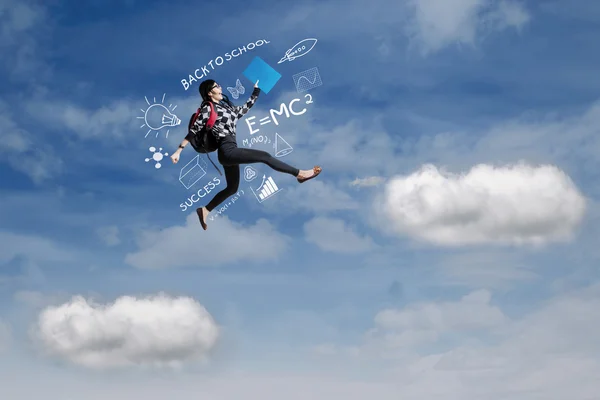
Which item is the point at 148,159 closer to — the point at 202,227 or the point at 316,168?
the point at 202,227

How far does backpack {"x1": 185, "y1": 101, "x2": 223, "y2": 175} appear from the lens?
62.2 ft

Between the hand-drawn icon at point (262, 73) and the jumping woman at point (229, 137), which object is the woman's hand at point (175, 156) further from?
the hand-drawn icon at point (262, 73)

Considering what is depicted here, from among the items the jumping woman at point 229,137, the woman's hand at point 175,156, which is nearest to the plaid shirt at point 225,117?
the jumping woman at point 229,137

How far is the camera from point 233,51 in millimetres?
19281

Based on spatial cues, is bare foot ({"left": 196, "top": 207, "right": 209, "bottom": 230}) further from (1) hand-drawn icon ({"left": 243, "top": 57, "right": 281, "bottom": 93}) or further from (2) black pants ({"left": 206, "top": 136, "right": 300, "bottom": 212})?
(1) hand-drawn icon ({"left": 243, "top": 57, "right": 281, "bottom": 93})

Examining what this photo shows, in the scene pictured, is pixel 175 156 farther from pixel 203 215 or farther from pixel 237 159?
pixel 203 215

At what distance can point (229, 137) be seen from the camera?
62.5 feet

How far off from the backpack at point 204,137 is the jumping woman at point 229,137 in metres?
0.07

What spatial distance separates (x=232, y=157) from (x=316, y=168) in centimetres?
194

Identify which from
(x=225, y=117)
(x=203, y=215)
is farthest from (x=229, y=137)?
(x=203, y=215)

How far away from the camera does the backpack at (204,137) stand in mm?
18953

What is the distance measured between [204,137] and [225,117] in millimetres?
650

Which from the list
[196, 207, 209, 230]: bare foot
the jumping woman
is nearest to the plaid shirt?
the jumping woman

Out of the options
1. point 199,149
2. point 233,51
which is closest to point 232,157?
point 199,149
